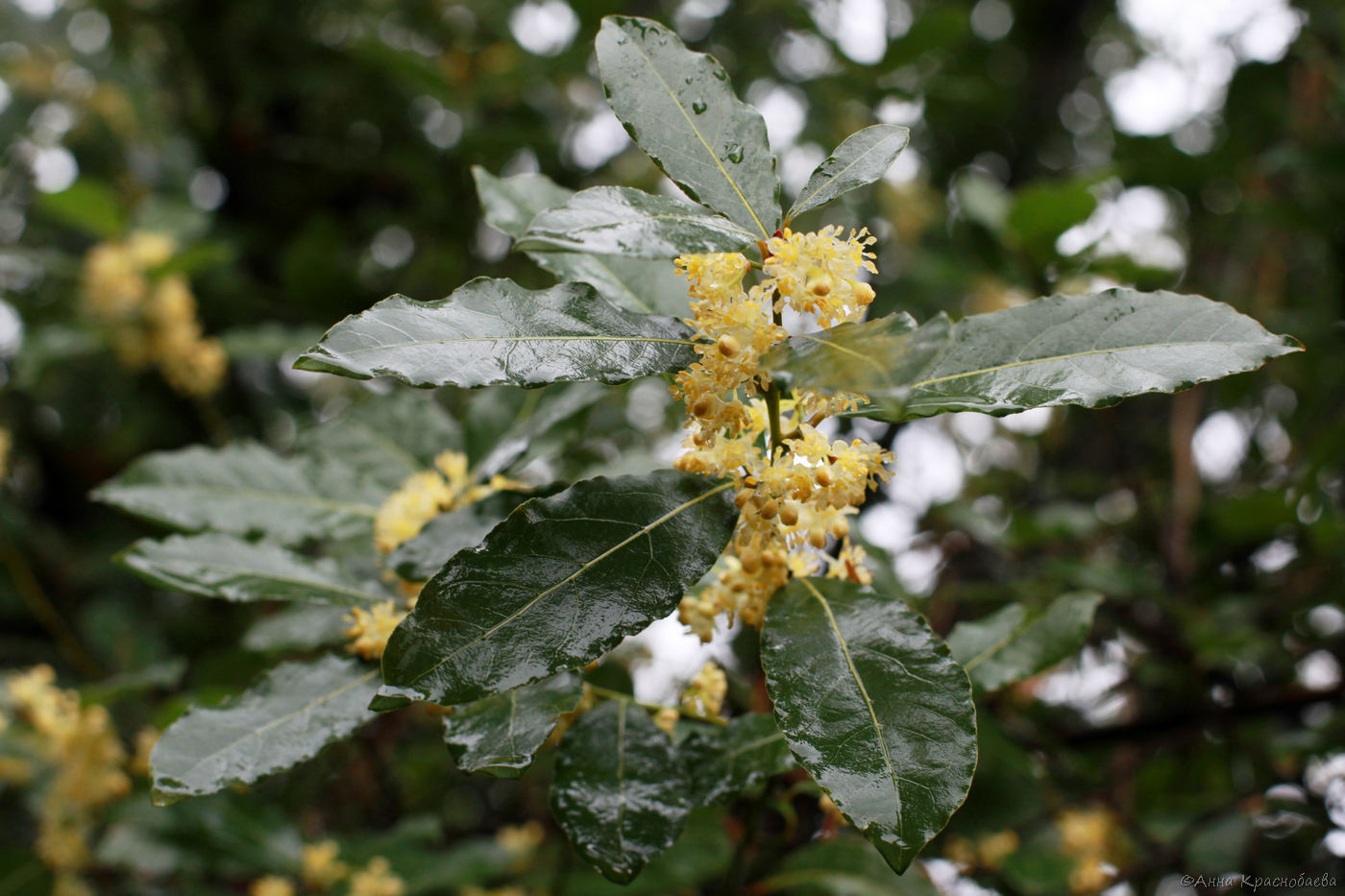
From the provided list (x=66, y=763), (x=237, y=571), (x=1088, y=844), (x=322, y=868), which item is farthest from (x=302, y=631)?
(x=1088, y=844)

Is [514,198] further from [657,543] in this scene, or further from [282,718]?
[282,718]

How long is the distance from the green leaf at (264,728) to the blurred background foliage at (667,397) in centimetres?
42

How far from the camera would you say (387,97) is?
10.1ft

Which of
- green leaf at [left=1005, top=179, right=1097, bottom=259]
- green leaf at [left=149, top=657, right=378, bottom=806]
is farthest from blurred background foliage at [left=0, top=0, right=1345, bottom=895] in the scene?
green leaf at [left=149, top=657, right=378, bottom=806]

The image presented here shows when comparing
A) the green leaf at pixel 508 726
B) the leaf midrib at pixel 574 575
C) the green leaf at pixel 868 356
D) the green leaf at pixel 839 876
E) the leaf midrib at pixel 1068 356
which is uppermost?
the green leaf at pixel 868 356

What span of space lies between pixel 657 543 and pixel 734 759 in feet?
0.89

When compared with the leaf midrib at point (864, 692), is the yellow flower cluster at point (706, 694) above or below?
below

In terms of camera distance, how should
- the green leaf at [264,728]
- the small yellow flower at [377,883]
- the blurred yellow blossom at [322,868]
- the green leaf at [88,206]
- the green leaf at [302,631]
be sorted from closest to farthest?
the green leaf at [264,728] → the green leaf at [302,631] → the small yellow flower at [377,883] → the blurred yellow blossom at [322,868] → the green leaf at [88,206]

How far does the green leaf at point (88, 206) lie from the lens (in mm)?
2262

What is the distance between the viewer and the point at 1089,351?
28.5 inches

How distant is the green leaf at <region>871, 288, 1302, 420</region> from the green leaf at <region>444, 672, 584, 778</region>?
39cm

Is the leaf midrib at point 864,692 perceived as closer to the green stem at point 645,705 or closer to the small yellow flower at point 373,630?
the green stem at point 645,705

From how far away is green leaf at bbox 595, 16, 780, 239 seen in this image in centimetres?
74

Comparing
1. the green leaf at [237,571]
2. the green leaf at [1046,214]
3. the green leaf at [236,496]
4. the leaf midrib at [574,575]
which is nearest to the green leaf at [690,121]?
the leaf midrib at [574,575]
